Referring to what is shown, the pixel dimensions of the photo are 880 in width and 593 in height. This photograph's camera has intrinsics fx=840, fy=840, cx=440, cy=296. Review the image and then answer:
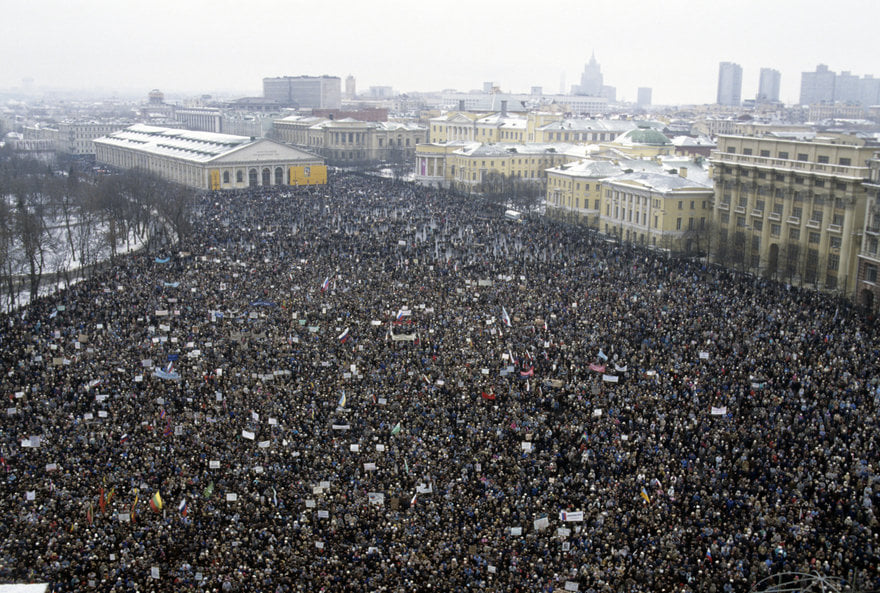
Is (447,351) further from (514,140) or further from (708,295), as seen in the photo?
(514,140)

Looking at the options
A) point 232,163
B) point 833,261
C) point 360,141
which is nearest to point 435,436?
point 833,261

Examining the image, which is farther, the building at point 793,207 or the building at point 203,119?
the building at point 203,119

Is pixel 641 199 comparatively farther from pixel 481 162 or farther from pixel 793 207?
pixel 481 162

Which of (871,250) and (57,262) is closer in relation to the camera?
(871,250)

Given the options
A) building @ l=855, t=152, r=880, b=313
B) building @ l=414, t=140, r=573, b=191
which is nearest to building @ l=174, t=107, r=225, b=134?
building @ l=414, t=140, r=573, b=191

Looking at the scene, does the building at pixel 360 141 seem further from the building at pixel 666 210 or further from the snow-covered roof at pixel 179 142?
the building at pixel 666 210

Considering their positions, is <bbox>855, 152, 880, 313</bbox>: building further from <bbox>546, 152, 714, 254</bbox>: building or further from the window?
<bbox>546, 152, 714, 254</bbox>: building

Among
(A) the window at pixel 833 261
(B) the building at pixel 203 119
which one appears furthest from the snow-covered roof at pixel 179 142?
(A) the window at pixel 833 261
